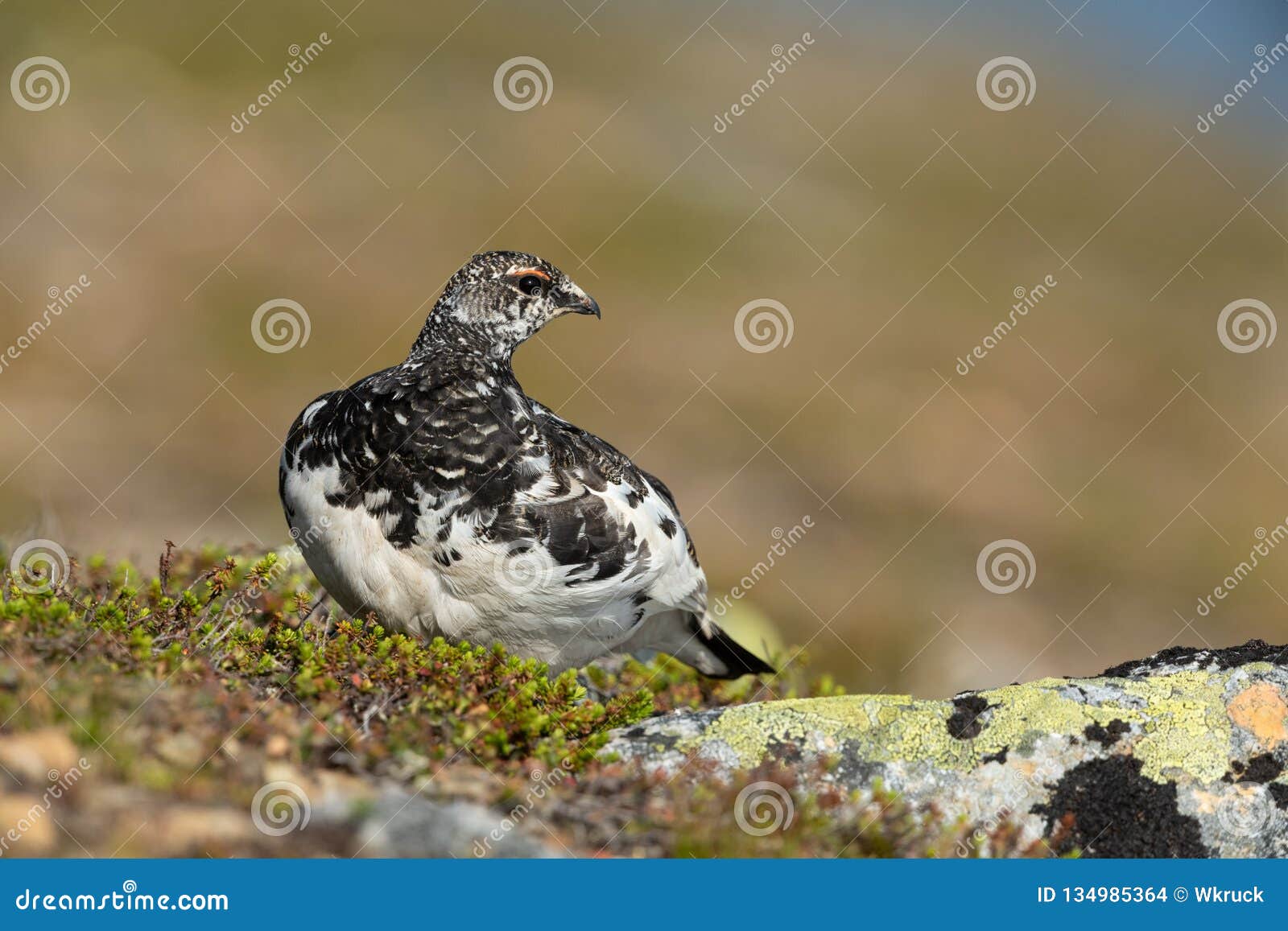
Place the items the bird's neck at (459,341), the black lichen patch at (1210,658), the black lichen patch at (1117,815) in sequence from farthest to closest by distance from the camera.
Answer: the bird's neck at (459,341), the black lichen patch at (1210,658), the black lichen patch at (1117,815)

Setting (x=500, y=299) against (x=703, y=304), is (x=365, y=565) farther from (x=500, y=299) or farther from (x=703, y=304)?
(x=703, y=304)

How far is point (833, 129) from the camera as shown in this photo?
152 feet

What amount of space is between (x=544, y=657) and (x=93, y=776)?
9.83 ft

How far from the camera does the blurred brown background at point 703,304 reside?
20.2 metres

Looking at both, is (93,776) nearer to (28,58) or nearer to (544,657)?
(544,657)

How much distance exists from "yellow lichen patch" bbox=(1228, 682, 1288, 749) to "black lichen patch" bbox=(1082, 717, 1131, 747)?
0.58 metres

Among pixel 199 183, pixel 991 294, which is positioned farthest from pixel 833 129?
pixel 199 183

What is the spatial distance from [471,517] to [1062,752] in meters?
3.01

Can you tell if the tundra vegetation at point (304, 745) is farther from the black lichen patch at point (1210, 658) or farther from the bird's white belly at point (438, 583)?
the black lichen patch at point (1210, 658)

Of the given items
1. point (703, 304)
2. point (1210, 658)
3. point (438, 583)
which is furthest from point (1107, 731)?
point (703, 304)

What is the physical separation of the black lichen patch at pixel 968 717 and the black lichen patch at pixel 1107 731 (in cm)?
45

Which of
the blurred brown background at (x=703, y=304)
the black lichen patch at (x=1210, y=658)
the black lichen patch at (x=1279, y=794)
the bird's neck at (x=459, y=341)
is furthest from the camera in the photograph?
the blurred brown background at (x=703, y=304)

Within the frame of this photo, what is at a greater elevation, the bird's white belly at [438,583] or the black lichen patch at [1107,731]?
the black lichen patch at [1107,731]

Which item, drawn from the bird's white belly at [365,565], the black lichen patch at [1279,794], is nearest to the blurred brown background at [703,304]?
the bird's white belly at [365,565]
